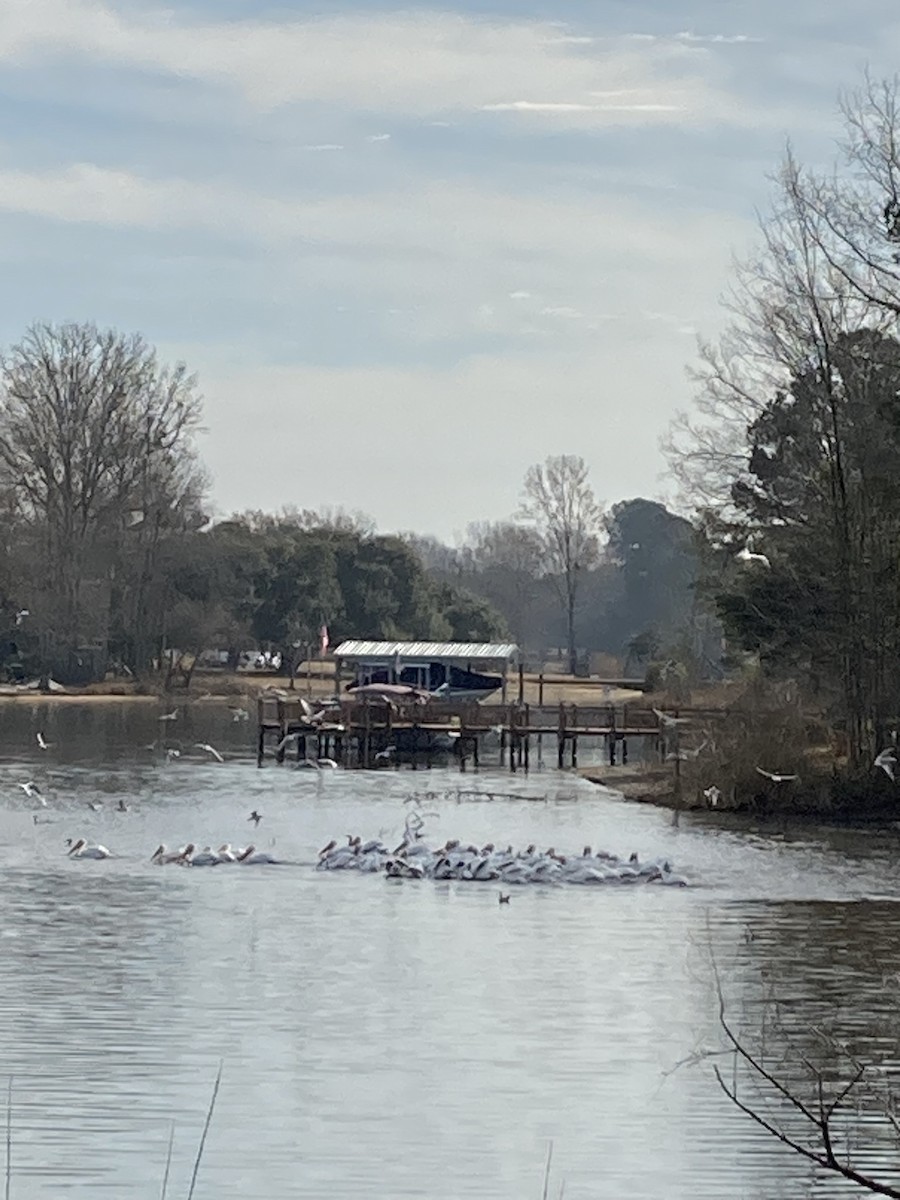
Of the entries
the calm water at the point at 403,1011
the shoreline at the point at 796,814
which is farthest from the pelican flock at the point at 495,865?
the shoreline at the point at 796,814

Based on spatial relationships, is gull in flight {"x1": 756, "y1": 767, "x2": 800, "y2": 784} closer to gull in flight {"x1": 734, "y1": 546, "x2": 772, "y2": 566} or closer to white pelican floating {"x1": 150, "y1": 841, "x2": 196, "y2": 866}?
gull in flight {"x1": 734, "y1": 546, "x2": 772, "y2": 566}

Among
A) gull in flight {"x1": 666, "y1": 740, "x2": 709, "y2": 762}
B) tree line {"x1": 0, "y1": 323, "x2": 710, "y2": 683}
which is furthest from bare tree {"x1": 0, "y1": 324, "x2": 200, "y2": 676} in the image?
gull in flight {"x1": 666, "y1": 740, "x2": 709, "y2": 762}

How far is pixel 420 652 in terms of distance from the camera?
78.4 m

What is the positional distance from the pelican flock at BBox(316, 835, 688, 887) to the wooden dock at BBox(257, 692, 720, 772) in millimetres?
24745

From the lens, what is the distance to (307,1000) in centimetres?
1791

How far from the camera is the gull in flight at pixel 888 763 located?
3666 cm

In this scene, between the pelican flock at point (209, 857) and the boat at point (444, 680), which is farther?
the boat at point (444, 680)

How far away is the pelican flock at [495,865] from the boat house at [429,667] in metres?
46.8

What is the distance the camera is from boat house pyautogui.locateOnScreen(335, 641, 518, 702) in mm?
77062

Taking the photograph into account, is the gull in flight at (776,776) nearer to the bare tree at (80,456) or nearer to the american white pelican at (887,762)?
the american white pelican at (887,762)

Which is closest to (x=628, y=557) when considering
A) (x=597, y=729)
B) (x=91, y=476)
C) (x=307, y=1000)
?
(x=91, y=476)

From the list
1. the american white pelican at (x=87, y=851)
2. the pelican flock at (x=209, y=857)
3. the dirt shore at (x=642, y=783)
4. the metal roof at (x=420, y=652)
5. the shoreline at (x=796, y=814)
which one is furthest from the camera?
the metal roof at (x=420, y=652)

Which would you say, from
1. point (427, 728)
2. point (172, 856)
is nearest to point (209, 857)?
point (172, 856)

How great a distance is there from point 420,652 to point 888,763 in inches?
1662
